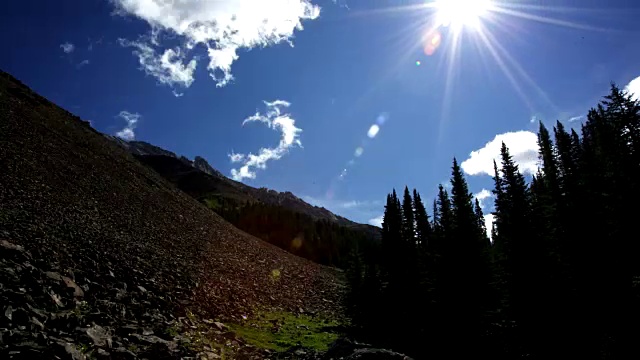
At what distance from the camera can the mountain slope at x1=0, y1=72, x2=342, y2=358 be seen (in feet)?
51.4

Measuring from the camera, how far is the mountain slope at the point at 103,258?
1566 centimetres

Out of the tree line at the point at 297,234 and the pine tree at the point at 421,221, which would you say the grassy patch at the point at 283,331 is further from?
the tree line at the point at 297,234

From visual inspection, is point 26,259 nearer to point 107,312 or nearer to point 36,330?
point 107,312

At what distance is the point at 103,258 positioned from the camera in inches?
1049

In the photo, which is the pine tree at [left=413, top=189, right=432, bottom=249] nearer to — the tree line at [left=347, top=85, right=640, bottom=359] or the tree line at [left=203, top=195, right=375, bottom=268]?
the tree line at [left=203, top=195, right=375, bottom=268]

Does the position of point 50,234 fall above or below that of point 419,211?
below

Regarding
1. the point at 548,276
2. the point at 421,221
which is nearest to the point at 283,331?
the point at 548,276

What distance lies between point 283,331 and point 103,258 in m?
14.2

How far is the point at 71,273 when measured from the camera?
21.1 metres

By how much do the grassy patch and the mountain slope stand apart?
1.62m

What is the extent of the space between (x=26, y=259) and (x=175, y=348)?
29.6 feet

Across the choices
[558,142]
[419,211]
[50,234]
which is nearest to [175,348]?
[50,234]

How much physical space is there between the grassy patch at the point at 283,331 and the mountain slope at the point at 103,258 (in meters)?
1.62

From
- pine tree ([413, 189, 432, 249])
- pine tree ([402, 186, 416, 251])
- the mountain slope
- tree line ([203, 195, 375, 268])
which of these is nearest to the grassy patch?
the mountain slope
